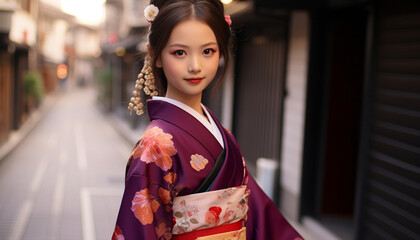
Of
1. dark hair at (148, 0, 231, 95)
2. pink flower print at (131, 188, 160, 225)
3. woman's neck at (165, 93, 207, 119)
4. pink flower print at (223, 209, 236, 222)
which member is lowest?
pink flower print at (223, 209, 236, 222)

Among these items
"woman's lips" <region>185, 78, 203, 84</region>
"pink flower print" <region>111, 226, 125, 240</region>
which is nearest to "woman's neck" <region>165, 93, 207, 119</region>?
"woman's lips" <region>185, 78, 203, 84</region>

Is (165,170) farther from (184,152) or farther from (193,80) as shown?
(193,80)

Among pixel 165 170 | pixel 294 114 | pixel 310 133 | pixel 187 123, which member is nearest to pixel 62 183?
pixel 294 114

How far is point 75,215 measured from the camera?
24.6 feet

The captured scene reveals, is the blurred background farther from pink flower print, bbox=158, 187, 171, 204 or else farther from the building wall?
pink flower print, bbox=158, 187, 171, 204

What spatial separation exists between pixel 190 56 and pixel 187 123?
326 millimetres

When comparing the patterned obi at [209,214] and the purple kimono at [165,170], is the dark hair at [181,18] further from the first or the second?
the patterned obi at [209,214]

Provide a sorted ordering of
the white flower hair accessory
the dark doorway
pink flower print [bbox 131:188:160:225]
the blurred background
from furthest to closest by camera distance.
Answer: the dark doorway → the blurred background → the white flower hair accessory → pink flower print [bbox 131:188:160:225]

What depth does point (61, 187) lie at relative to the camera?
9.41 m

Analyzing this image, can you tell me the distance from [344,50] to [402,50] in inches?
83.8

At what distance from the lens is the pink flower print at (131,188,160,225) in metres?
2.11

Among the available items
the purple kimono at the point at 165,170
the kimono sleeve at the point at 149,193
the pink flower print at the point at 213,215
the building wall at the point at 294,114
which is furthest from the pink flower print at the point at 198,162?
A: the building wall at the point at 294,114

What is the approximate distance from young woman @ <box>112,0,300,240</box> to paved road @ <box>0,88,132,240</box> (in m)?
4.48

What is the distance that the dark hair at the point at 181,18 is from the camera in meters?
2.27
